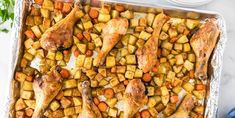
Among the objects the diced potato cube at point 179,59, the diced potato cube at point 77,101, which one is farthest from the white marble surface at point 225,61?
the diced potato cube at point 77,101

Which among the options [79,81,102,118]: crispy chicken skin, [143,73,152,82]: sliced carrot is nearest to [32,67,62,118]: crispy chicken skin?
[79,81,102,118]: crispy chicken skin

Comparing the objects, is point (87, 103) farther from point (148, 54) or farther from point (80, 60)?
point (148, 54)

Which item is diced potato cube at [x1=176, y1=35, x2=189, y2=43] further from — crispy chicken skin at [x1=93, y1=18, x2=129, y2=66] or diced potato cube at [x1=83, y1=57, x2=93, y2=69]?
diced potato cube at [x1=83, y1=57, x2=93, y2=69]

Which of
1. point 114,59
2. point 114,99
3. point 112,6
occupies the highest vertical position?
point 112,6

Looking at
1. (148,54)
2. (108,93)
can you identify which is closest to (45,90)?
(108,93)

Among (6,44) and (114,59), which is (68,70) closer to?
(114,59)

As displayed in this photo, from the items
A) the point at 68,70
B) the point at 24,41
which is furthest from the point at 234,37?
the point at 24,41
